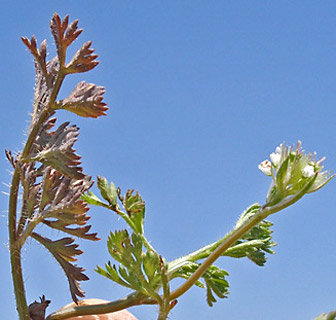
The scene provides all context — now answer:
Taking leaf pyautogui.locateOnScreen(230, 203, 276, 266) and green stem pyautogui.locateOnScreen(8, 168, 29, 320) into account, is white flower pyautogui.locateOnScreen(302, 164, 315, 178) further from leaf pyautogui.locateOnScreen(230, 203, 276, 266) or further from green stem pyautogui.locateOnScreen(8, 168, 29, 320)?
green stem pyautogui.locateOnScreen(8, 168, 29, 320)

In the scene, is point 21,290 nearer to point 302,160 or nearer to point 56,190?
point 56,190

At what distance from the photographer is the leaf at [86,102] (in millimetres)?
2076

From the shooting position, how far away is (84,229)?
6.89 feet

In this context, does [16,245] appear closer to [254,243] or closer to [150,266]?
[150,266]

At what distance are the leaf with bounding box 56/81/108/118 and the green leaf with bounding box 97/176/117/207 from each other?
0.98 feet

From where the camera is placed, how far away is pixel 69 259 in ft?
7.20

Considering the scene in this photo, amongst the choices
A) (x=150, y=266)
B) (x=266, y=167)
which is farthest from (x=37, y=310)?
(x=266, y=167)

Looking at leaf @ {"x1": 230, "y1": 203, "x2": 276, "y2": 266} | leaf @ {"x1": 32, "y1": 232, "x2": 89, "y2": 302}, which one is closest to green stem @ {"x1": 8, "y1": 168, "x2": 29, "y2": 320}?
leaf @ {"x1": 32, "y1": 232, "x2": 89, "y2": 302}

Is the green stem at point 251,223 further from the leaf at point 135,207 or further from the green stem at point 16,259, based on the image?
the green stem at point 16,259

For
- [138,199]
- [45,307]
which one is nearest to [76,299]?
[45,307]

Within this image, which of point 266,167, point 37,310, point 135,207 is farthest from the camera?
point 135,207

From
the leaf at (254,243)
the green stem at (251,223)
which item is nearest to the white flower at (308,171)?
the green stem at (251,223)

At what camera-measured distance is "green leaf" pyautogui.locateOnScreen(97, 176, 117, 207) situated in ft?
7.50

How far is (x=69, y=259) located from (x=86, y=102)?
0.55 m
